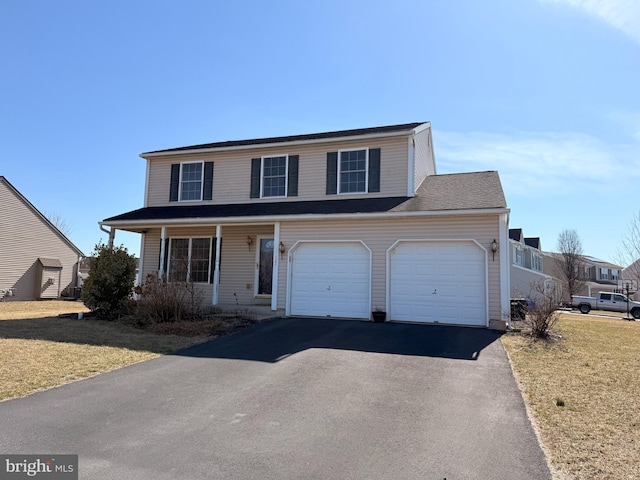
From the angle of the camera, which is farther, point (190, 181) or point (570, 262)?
point (570, 262)

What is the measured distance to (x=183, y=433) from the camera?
13.9ft

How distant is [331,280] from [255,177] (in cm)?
514

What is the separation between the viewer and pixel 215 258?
15266 mm

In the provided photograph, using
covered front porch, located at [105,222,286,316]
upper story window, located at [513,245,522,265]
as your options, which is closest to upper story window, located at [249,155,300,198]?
covered front porch, located at [105,222,286,316]

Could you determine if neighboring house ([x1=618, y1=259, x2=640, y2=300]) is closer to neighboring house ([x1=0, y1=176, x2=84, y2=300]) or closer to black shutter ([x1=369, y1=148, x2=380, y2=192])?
black shutter ([x1=369, y1=148, x2=380, y2=192])

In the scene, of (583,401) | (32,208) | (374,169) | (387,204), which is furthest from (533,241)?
(32,208)

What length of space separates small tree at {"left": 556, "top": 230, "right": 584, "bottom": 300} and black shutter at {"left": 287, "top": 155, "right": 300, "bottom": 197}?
2996cm

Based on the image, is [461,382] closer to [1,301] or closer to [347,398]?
[347,398]

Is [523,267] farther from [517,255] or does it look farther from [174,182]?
[174,182]

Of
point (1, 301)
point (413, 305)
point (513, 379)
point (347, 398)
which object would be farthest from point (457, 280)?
point (1, 301)

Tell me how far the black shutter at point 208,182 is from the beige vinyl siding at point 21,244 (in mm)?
14166

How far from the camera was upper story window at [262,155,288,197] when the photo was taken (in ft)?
49.5

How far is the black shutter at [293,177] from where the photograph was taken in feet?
48.7

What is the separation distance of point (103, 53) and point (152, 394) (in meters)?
11.0
